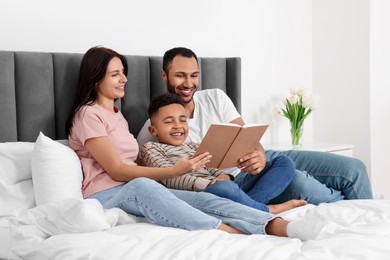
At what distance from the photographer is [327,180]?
276 cm

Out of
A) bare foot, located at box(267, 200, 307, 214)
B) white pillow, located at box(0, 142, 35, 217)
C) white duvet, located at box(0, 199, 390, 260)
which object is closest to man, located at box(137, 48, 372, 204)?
bare foot, located at box(267, 200, 307, 214)

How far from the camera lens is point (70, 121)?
2.61 metres

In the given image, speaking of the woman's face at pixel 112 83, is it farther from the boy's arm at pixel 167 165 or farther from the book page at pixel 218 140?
the book page at pixel 218 140

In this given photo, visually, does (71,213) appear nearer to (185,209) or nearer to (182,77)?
(185,209)

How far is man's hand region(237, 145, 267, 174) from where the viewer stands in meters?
2.56

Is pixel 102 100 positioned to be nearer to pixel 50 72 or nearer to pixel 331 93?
pixel 50 72

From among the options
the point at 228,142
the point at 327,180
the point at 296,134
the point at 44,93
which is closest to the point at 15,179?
the point at 44,93

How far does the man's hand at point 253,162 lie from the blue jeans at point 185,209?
39 centimetres

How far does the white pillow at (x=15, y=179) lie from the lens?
2.27m

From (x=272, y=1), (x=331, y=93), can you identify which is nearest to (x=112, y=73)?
(x=272, y=1)

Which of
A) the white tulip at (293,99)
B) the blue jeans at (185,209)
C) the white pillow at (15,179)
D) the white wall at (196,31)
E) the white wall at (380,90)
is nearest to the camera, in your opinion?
the blue jeans at (185,209)

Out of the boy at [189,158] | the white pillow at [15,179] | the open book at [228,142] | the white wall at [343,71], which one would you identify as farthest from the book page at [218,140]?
the white wall at [343,71]

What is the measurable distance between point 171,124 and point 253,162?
40cm

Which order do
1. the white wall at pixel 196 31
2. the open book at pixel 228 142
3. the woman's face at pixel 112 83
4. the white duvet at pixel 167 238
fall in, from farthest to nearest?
the white wall at pixel 196 31 → the woman's face at pixel 112 83 → the open book at pixel 228 142 → the white duvet at pixel 167 238
